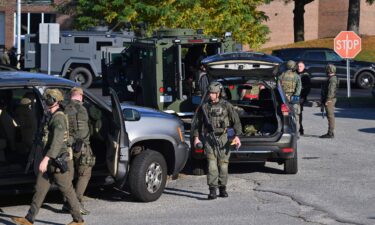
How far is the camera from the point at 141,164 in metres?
11.5

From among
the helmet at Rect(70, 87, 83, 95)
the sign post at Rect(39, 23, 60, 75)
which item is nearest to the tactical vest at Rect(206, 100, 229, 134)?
the helmet at Rect(70, 87, 83, 95)

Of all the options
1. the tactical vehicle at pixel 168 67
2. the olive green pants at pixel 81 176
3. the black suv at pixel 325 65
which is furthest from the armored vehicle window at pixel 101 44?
the olive green pants at pixel 81 176

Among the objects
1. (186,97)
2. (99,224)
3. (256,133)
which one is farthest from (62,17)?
(99,224)

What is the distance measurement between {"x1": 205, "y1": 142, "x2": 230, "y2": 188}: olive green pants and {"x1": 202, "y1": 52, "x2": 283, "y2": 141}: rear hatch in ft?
6.03

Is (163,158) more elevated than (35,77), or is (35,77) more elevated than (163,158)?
(35,77)

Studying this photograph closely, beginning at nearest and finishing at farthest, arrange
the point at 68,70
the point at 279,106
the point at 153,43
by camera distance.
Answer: the point at 279,106
the point at 153,43
the point at 68,70

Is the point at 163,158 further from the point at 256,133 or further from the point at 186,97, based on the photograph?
the point at 186,97

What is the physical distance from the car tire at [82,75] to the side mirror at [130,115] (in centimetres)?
2438

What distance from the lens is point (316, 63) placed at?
125 ft

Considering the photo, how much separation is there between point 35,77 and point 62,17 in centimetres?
4866

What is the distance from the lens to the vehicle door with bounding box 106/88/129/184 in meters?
10.7

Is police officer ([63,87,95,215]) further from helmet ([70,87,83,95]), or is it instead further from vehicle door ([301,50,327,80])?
vehicle door ([301,50,327,80])

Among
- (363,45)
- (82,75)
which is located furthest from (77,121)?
(363,45)

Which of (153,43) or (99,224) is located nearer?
(99,224)
